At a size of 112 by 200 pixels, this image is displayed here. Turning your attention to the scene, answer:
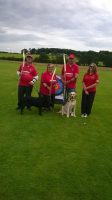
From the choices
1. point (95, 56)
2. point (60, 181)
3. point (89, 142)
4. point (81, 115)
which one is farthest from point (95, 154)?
point (95, 56)

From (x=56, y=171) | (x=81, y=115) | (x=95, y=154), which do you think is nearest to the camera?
(x=56, y=171)

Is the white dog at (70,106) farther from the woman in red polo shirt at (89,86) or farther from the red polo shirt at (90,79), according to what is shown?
the red polo shirt at (90,79)

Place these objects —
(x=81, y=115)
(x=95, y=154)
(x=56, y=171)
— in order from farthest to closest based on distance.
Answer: (x=81, y=115)
(x=95, y=154)
(x=56, y=171)

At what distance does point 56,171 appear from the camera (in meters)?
8.39

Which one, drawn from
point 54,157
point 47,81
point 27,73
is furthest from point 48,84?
point 54,157

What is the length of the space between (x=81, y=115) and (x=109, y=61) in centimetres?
5495

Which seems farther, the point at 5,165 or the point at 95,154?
the point at 95,154

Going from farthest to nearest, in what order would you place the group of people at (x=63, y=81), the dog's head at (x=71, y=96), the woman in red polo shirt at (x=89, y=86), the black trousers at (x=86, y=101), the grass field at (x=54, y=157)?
the black trousers at (x=86, y=101)
the group of people at (x=63, y=81)
the woman in red polo shirt at (x=89, y=86)
the dog's head at (x=71, y=96)
the grass field at (x=54, y=157)

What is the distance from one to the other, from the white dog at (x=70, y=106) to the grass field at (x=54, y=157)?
0.29 metres

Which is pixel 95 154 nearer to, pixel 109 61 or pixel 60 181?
pixel 60 181

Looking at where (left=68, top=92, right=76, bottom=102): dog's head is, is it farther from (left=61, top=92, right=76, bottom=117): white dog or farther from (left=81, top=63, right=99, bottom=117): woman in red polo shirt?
(left=81, top=63, right=99, bottom=117): woman in red polo shirt

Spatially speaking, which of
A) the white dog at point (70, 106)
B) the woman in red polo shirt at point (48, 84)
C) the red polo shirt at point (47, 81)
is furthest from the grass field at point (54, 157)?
the red polo shirt at point (47, 81)

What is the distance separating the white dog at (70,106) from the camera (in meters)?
14.4

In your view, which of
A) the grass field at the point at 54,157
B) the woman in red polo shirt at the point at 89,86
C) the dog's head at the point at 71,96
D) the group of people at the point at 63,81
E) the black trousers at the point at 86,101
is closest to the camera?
the grass field at the point at 54,157
